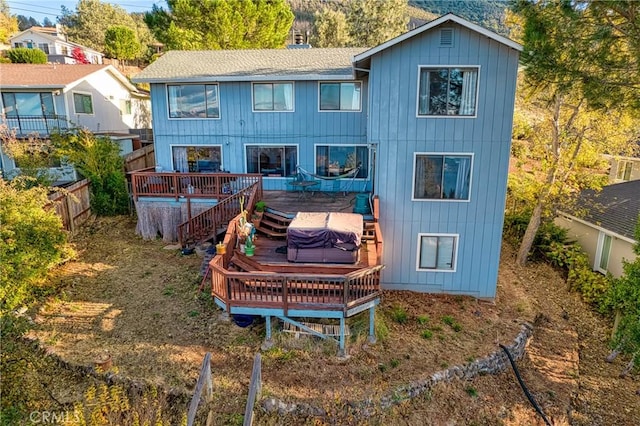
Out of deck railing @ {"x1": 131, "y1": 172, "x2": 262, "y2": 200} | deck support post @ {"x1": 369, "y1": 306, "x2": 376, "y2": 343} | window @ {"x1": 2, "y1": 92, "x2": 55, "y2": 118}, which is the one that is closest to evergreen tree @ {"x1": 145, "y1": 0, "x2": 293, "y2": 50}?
window @ {"x1": 2, "y1": 92, "x2": 55, "y2": 118}

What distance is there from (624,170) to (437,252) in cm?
1677

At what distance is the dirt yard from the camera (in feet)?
25.1

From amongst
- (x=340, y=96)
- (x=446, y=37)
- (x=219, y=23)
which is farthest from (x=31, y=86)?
(x=446, y=37)

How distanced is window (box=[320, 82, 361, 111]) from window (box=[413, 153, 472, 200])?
4.50m

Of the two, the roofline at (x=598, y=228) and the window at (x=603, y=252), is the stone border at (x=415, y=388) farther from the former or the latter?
the window at (x=603, y=252)

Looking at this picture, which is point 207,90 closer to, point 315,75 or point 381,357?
point 315,75

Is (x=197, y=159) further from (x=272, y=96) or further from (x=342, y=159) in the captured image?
(x=342, y=159)

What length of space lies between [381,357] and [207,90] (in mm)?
11526

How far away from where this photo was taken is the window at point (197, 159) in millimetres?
15281

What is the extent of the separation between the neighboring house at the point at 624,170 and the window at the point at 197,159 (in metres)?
19.8

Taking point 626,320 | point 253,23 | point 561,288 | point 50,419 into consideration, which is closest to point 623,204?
point 561,288

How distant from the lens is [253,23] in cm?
2570

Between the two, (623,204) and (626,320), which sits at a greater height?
(623,204)

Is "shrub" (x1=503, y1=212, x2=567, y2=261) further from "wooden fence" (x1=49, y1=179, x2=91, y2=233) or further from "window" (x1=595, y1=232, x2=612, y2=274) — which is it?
"wooden fence" (x1=49, y1=179, x2=91, y2=233)
